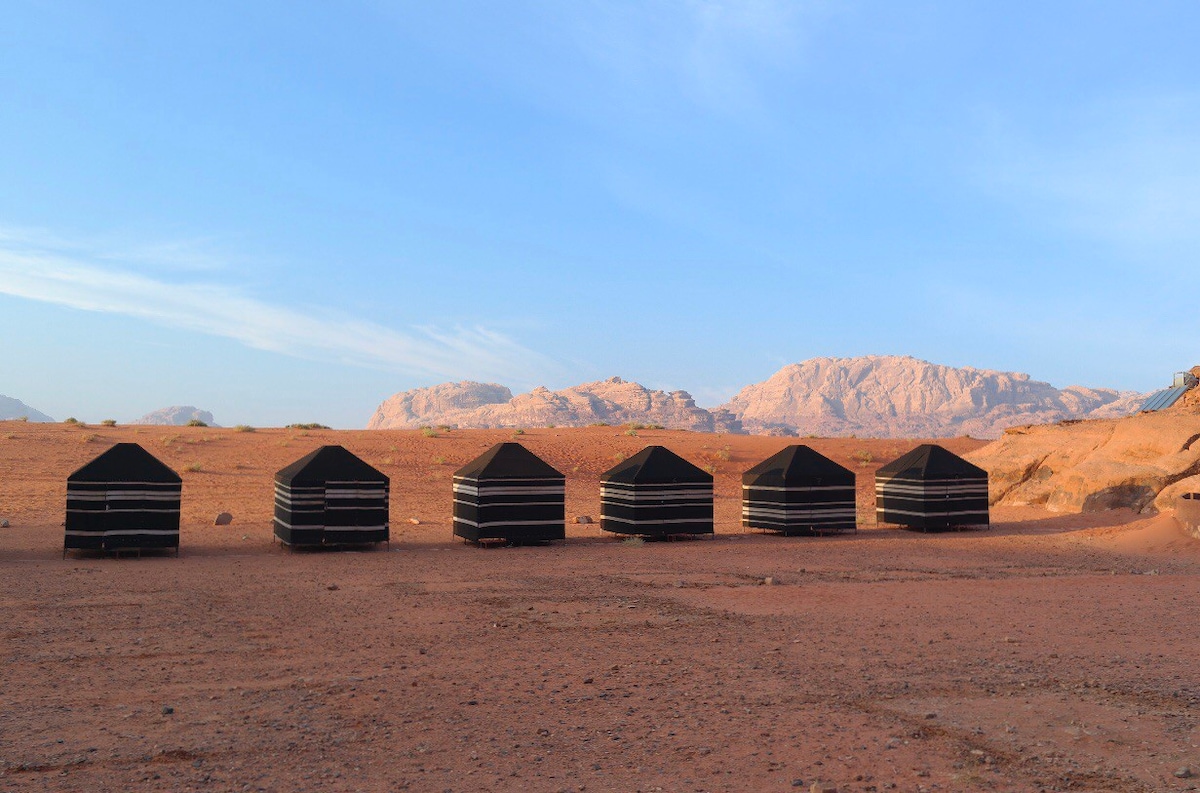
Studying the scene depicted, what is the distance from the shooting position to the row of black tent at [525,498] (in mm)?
16828

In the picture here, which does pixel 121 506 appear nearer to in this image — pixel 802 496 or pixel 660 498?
pixel 660 498

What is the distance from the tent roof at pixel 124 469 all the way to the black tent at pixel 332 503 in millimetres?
2076

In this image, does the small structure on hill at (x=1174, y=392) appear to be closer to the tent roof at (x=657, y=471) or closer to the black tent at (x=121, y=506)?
the tent roof at (x=657, y=471)

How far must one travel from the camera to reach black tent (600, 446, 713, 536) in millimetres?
20859

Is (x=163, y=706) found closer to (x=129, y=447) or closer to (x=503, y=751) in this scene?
(x=503, y=751)

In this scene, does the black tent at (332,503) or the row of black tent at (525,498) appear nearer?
the row of black tent at (525,498)

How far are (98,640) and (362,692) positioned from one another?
143 inches

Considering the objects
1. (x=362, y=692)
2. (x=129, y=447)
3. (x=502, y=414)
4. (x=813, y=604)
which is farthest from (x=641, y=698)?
(x=502, y=414)

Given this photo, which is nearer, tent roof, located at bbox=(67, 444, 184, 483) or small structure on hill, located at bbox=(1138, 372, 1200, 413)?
tent roof, located at bbox=(67, 444, 184, 483)

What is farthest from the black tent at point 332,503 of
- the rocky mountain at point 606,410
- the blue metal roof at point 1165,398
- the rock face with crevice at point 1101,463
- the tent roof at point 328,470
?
the rocky mountain at point 606,410

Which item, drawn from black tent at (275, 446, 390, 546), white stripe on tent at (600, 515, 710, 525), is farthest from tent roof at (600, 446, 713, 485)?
black tent at (275, 446, 390, 546)

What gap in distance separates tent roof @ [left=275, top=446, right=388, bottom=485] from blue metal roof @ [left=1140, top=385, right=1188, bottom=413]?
88.6ft

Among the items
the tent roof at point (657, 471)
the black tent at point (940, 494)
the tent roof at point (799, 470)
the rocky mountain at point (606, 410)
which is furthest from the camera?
the rocky mountain at point (606, 410)

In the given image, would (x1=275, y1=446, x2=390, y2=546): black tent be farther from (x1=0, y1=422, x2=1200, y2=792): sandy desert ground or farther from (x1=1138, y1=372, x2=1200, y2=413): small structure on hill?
(x1=1138, y1=372, x2=1200, y2=413): small structure on hill
